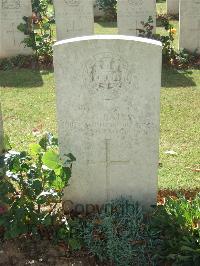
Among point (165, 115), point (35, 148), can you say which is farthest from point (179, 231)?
point (165, 115)

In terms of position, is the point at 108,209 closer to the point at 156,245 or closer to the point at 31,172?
the point at 156,245

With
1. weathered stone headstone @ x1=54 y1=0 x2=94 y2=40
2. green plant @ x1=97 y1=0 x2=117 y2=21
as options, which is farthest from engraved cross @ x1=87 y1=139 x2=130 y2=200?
green plant @ x1=97 y1=0 x2=117 y2=21

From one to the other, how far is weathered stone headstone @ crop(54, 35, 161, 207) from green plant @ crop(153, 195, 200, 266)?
424mm

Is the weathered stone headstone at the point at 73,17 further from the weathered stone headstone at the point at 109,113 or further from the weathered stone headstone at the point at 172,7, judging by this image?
the weathered stone headstone at the point at 109,113

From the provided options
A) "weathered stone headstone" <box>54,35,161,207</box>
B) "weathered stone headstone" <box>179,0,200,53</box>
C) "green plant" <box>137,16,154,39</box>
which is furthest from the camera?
"weathered stone headstone" <box>179,0,200,53</box>

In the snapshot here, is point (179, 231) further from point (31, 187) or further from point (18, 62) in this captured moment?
point (18, 62)

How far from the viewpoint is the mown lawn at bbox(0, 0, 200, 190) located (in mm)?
5176

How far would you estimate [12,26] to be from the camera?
980 cm

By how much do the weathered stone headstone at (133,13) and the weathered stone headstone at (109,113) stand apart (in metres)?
5.73

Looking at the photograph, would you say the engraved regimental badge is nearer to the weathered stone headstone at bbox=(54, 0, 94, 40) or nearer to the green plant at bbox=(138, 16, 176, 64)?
the green plant at bbox=(138, 16, 176, 64)

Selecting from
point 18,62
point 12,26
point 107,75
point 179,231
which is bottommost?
point 179,231

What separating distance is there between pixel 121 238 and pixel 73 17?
6768 mm

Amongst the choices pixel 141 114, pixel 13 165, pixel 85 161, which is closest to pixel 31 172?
pixel 13 165

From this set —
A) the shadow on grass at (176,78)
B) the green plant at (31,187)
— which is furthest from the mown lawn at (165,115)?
the green plant at (31,187)
